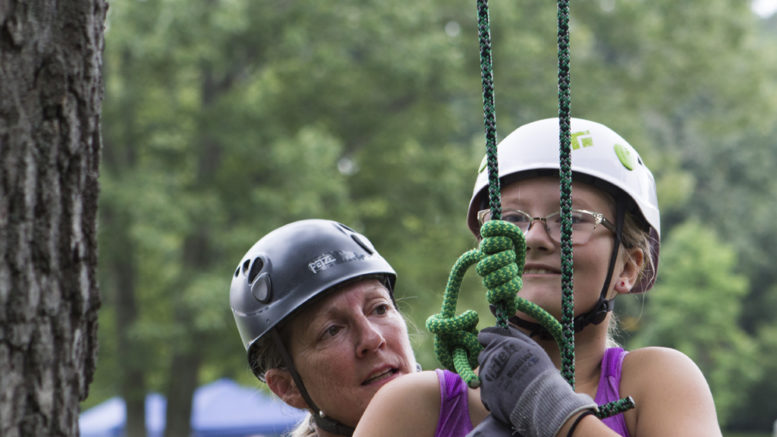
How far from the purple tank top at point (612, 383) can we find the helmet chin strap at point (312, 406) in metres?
1.09

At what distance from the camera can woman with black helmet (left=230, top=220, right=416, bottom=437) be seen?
3168 mm

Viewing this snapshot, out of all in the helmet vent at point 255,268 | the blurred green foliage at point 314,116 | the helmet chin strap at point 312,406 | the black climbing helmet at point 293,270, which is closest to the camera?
the helmet chin strap at point 312,406

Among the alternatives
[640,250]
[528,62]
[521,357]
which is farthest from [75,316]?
[528,62]

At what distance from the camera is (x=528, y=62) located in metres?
17.9

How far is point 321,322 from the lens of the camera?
130 inches

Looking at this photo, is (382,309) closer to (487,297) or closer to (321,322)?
(321,322)

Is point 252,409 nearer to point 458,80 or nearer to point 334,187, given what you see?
point 334,187

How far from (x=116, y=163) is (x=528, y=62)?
7.83 meters

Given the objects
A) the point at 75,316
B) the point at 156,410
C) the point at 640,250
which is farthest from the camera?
the point at 156,410

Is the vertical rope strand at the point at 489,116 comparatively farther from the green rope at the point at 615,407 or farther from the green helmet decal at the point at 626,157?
the green helmet decal at the point at 626,157

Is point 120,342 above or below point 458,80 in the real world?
below

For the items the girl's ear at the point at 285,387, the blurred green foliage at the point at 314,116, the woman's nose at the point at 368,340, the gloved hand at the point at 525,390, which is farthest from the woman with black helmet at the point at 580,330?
the blurred green foliage at the point at 314,116

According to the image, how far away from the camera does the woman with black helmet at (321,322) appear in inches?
125

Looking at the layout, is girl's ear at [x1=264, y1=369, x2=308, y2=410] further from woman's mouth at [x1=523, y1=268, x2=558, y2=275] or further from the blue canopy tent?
the blue canopy tent
